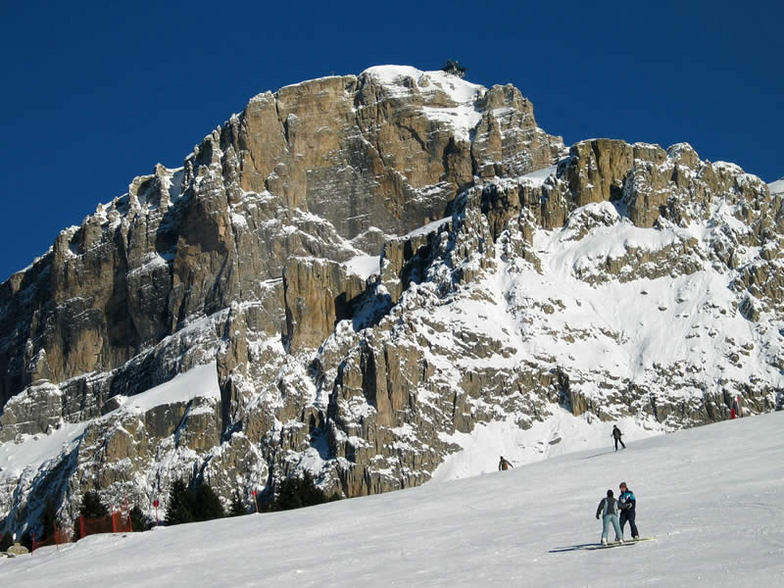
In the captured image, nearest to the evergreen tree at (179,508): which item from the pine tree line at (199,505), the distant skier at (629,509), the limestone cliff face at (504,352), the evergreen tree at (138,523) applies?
the pine tree line at (199,505)

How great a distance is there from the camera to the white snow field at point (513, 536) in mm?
42250

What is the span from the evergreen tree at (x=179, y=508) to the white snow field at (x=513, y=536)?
24.7 m

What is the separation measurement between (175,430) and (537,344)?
167 ft

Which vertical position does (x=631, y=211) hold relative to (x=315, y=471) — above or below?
above

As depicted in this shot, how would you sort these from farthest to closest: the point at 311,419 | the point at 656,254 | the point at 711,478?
the point at 656,254, the point at 311,419, the point at 711,478

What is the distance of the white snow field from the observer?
42250mm

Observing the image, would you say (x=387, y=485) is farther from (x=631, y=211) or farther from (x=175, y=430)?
(x=631, y=211)

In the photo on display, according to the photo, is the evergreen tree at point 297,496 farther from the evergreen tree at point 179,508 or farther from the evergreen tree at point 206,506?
the evergreen tree at point 179,508

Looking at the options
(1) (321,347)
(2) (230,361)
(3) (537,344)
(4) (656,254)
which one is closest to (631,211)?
(4) (656,254)

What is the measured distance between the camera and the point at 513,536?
5119 centimetres

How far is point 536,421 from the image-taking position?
171875 millimetres

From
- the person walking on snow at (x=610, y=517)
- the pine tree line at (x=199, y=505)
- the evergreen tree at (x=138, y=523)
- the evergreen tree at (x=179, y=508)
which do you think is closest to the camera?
the person walking on snow at (x=610, y=517)

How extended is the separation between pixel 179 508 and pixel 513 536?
50186mm

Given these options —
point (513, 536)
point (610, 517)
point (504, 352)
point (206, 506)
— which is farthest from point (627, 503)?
point (504, 352)
